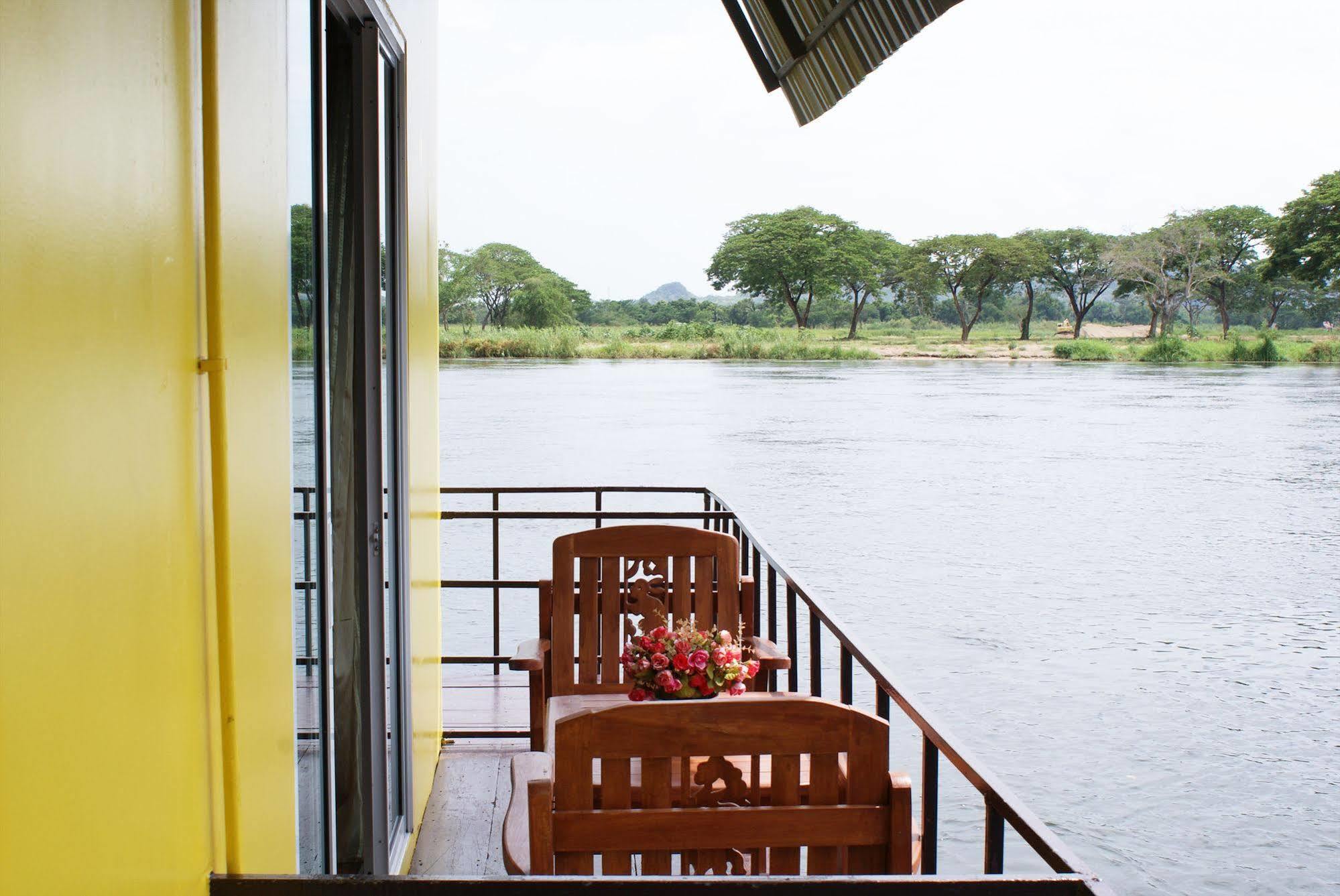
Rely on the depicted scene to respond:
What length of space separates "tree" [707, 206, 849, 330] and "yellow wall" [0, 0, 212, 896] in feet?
187

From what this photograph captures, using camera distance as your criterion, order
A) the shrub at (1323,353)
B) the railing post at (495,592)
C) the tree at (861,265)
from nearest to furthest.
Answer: the railing post at (495,592)
the shrub at (1323,353)
the tree at (861,265)

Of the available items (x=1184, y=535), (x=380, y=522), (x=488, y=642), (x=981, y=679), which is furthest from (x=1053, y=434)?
(x=380, y=522)

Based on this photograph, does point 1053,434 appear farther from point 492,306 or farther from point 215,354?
point 215,354

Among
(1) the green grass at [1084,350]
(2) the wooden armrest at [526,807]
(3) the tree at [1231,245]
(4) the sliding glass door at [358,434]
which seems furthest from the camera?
(1) the green grass at [1084,350]

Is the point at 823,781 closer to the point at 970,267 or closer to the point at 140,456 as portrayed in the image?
the point at 140,456

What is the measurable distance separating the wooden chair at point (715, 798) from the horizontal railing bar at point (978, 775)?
7 cm

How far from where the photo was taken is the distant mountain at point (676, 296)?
5450cm

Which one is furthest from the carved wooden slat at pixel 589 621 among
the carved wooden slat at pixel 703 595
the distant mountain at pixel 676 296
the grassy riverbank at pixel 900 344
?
the distant mountain at pixel 676 296

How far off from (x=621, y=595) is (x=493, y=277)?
4538 cm

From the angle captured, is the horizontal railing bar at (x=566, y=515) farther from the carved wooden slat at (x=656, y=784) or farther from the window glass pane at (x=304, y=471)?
the carved wooden slat at (x=656, y=784)

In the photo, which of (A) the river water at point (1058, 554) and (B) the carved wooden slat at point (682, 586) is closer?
(B) the carved wooden slat at point (682, 586)

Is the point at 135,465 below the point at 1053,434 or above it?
above

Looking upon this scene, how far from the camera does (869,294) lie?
5991cm

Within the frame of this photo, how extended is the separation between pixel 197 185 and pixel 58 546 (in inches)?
17.6
